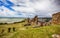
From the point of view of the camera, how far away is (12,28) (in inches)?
150

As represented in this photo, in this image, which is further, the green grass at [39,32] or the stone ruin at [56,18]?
the stone ruin at [56,18]

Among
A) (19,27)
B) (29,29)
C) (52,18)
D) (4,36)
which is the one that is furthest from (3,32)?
(52,18)

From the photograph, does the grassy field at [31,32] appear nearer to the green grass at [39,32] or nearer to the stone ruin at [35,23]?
the green grass at [39,32]

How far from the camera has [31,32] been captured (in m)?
3.73

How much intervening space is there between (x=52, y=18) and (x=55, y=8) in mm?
313

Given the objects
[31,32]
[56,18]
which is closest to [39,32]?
[31,32]

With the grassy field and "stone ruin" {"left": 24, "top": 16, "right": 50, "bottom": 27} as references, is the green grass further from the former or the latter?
"stone ruin" {"left": 24, "top": 16, "right": 50, "bottom": 27}

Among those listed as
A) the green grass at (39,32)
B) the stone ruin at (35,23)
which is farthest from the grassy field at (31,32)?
the stone ruin at (35,23)

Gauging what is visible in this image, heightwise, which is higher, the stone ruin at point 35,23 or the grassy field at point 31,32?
the stone ruin at point 35,23

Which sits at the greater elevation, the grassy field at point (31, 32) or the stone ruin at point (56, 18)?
the stone ruin at point (56, 18)

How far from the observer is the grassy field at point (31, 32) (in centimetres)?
370

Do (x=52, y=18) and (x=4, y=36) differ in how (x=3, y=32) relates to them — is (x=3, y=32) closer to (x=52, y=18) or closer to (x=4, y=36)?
(x=4, y=36)

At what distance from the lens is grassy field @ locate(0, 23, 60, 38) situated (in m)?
3.70

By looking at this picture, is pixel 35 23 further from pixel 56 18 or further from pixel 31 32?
pixel 56 18
